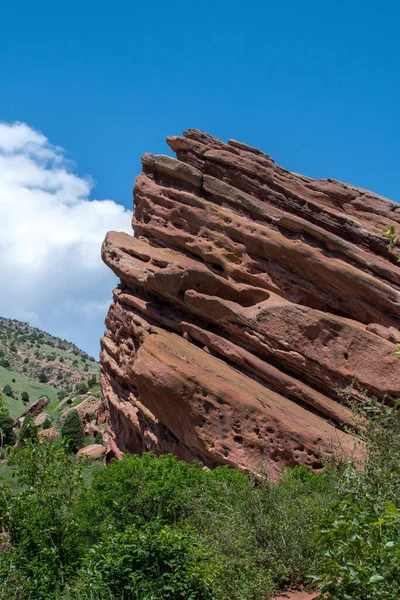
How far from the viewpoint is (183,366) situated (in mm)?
19672

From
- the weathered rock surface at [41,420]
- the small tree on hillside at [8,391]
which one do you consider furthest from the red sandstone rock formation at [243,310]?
the small tree on hillside at [8,391]

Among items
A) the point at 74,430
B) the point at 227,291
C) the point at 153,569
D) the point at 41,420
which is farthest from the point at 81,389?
the point at 153,569

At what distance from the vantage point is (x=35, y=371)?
68.6 metres

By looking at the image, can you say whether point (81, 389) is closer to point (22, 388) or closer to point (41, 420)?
point (22, 388)

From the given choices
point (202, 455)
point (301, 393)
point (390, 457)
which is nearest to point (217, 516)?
point (390, 457)

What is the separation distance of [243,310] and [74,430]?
17.6 metres

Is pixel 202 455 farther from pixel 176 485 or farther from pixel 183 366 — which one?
pixel 176 485

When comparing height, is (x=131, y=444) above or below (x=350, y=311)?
below

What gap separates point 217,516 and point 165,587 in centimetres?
431

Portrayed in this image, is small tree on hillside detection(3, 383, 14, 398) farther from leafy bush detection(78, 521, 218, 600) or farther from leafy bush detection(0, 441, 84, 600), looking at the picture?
leafy bush detection(78, 521, 218, 600)

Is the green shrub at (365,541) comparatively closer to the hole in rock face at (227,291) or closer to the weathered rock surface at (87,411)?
the hole in rock face at (227,291)

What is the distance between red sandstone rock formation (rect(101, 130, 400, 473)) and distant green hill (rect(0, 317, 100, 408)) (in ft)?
96.5

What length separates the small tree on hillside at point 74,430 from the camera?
33.2 metres

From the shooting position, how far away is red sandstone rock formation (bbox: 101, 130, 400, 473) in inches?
751
